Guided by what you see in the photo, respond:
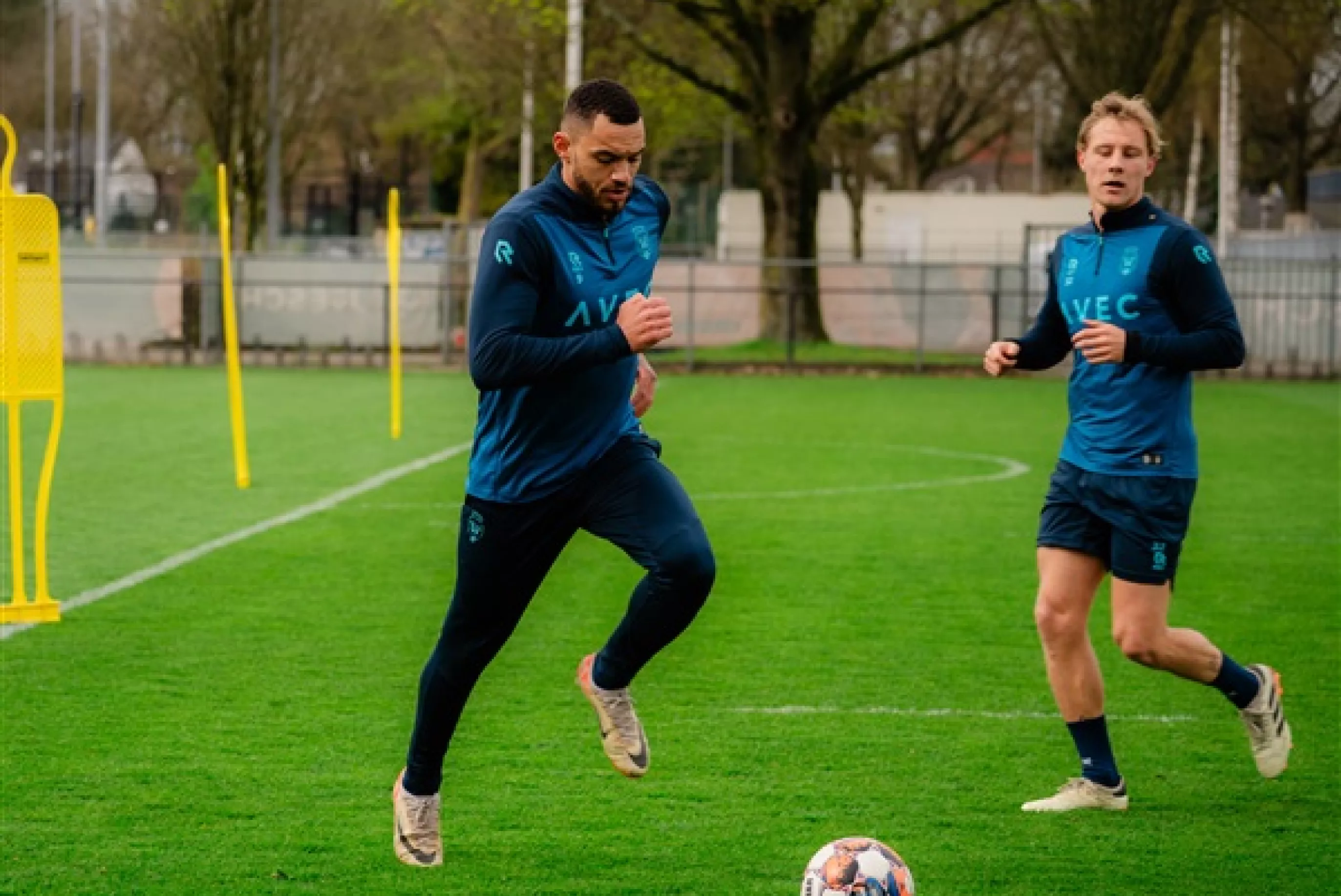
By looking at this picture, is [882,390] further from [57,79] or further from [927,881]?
[57,79]

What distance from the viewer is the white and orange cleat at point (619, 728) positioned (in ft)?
21.8

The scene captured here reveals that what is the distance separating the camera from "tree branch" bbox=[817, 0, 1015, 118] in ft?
128

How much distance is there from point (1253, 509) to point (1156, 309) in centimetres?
1071

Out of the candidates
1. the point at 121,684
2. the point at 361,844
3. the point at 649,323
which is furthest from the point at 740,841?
the point at 121,684

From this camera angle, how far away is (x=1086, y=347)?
6.68m

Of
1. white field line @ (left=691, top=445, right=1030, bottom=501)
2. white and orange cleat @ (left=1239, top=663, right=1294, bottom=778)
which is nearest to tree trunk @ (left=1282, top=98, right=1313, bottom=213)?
white field line @ (left=691, top=445, right=1030, bottom=501)

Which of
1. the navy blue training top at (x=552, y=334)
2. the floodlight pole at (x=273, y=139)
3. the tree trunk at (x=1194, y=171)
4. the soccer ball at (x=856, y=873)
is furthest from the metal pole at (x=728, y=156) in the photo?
the soccer ball at (x=856, y=873)

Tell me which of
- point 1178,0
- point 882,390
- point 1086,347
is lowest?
point 882,390

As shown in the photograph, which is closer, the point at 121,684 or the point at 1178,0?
the point at 121,684

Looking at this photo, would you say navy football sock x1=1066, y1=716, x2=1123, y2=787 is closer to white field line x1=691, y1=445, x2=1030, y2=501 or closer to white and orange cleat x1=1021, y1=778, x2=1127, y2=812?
white and orange cleat x1=1021, y1=778, x2=1127, y2=812

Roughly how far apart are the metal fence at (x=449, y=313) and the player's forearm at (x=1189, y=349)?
30.2 meters

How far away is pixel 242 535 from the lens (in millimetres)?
14523

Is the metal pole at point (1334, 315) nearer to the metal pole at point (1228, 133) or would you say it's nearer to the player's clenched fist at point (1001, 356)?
the metal pole at point (1228, 133)

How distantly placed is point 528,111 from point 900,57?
16.9 meters
